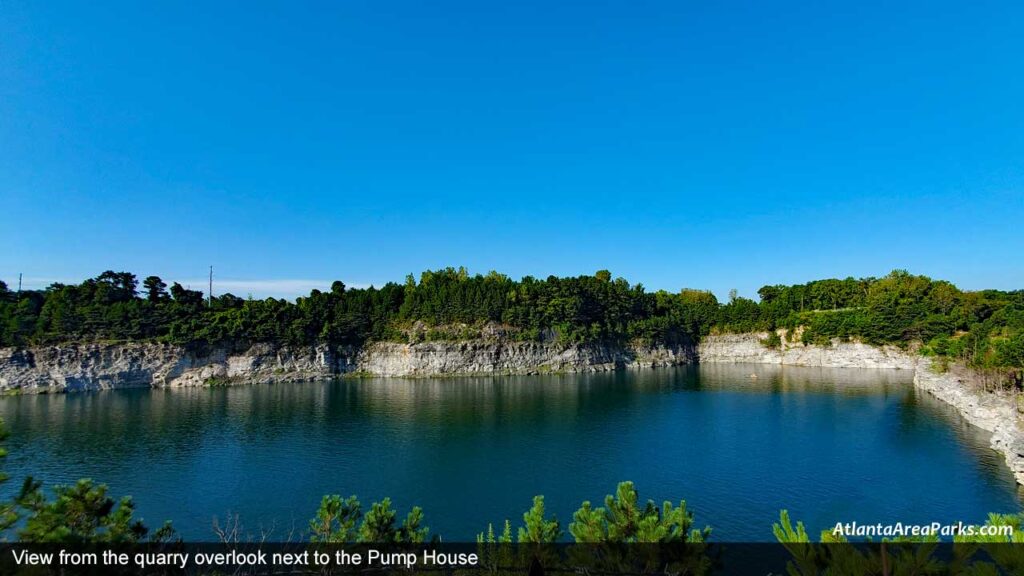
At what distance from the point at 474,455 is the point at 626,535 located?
22.9 meters

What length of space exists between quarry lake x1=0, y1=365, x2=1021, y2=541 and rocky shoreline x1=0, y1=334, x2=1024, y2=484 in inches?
273

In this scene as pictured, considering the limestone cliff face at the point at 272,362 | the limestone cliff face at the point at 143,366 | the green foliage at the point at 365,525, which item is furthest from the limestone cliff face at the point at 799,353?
the green foliage at the point at 365,525

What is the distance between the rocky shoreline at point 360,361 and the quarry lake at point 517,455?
6.93 m

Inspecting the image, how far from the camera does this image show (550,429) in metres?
40.0

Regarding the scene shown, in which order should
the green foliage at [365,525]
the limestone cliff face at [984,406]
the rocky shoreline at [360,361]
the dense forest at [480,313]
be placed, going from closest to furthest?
the green foliage at [365,525], the limestone cliff face at [984,406], the rocky shoreline at [360,361], the dense forest at [480,313]

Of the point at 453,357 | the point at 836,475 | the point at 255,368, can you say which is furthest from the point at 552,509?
the point at 255,368

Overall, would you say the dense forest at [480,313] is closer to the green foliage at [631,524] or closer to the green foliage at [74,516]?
the green foliage at [631,524]

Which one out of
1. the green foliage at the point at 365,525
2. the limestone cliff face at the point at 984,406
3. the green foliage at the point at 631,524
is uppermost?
the green foliage at the point at 631,524

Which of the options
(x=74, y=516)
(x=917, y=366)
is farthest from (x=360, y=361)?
(x=917, y=366)

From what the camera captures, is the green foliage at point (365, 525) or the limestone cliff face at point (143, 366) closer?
the green foliage at point (365, 525)

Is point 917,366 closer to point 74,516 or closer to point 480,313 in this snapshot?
point 480,313

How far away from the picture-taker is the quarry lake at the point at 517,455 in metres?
23.2

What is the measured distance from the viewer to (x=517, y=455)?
3222 cm

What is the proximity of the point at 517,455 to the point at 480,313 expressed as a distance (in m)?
52.6
